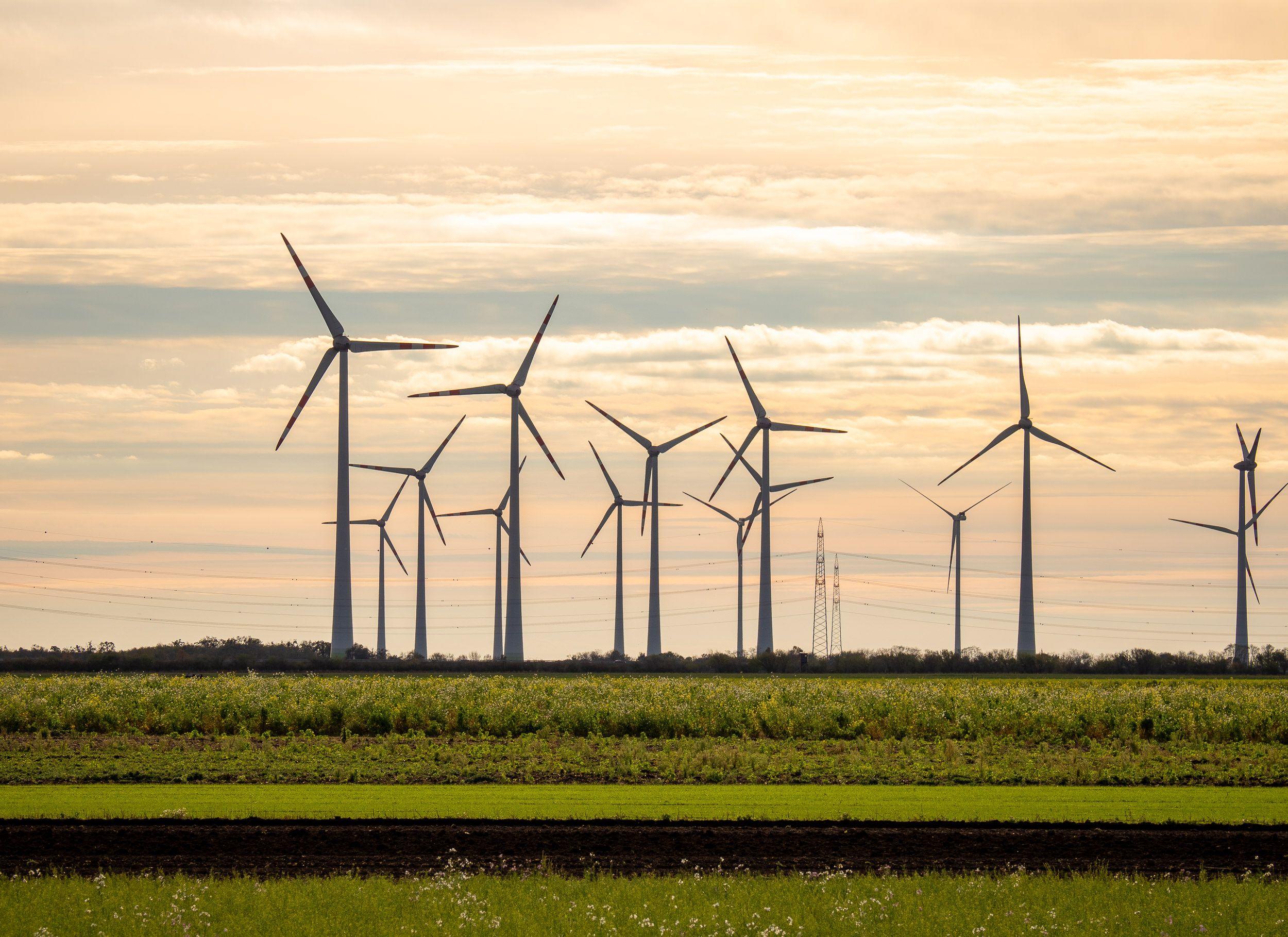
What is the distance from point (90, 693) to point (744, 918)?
45.0 m

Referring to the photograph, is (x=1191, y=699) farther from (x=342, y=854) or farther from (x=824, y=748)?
(x=342, y=854)

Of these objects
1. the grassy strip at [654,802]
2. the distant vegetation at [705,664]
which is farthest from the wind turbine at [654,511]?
the grassy strip at [654,802]

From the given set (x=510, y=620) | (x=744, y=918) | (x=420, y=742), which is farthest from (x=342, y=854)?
(x=510, y=620)

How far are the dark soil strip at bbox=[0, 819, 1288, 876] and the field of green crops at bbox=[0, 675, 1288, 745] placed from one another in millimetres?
21617

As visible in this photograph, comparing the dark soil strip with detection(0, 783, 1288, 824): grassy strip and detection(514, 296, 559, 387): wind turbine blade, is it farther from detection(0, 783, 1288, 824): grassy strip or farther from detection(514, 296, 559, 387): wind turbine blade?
detection(514, 296, 559, 387): wind turbine blade

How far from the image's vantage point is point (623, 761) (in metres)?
42.8

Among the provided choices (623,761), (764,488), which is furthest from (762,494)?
(623,761)

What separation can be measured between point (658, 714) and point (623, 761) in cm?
994

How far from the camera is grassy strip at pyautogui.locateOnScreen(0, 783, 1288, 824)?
32062 millimetres

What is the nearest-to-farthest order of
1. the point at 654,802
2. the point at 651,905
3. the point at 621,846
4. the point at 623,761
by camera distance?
the point at 651,905 < the point at 621,846 < the point at 654,802 < the point at 623,761

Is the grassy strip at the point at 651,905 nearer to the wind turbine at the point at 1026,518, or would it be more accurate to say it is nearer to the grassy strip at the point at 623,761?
the grassy strip at the point at 623,761

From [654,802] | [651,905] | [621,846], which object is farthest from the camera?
[654,802]

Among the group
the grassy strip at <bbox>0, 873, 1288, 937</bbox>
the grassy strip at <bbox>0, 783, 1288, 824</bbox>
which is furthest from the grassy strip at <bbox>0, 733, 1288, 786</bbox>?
the grassy strip at <bbox>0, 873, 1288, 937</bbox>

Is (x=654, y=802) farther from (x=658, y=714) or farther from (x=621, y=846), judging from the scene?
(x=658, y=714)
